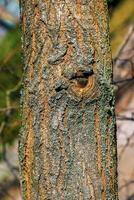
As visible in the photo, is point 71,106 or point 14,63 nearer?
point 71,106

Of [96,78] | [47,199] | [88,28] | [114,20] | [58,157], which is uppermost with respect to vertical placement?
[114,20]

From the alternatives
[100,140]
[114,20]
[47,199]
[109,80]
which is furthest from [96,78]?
[114,20]

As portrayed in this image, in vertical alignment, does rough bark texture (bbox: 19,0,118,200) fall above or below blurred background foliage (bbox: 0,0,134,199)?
below

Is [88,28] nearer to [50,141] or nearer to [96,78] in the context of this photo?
[96,78]

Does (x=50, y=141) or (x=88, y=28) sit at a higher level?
(x=88, y=28)

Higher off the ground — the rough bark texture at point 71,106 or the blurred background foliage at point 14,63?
the blurred background foliage at point 14,63

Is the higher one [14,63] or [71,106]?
[14,63]

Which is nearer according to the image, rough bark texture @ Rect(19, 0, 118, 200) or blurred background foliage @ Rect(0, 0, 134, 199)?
rough bark texture @ Rect(19, 0, 118, 200)

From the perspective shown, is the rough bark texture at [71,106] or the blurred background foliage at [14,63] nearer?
the rough bark texture at [71,106]
